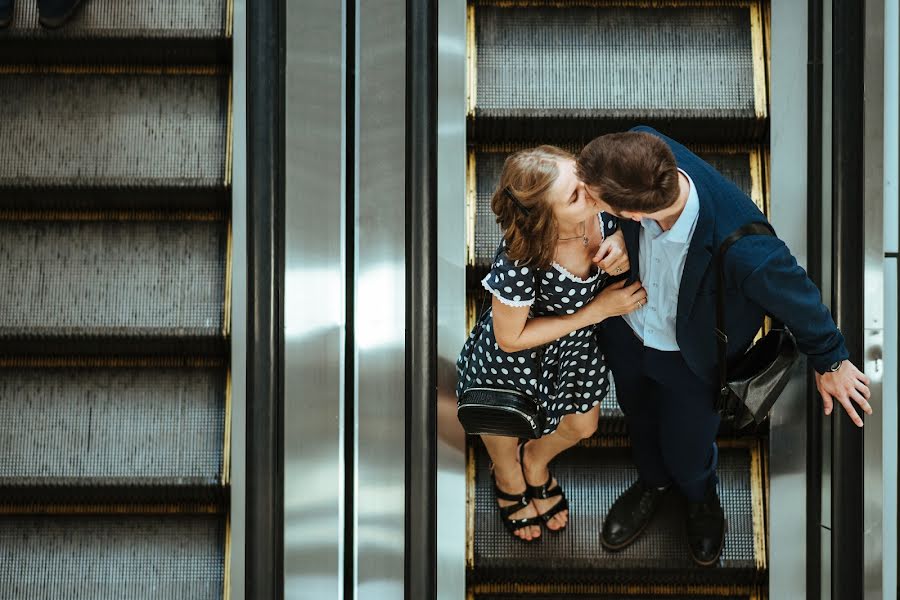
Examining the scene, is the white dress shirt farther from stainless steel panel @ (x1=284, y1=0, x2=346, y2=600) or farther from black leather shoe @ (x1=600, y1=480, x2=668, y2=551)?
stainless steel panel @ (x1=284, y1=0, x2=346, y2=600)

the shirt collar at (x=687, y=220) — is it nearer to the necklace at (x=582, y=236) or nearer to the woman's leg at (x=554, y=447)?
the necklace at (x=582, y=236)

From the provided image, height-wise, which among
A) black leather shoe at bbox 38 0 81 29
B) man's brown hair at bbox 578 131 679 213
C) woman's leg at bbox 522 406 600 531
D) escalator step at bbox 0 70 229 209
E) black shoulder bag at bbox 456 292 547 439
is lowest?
woman's leg at bbox 522 406 600 531

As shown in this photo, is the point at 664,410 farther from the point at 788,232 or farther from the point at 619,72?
the point at 619,72

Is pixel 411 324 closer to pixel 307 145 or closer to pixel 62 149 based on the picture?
pixel 307 145

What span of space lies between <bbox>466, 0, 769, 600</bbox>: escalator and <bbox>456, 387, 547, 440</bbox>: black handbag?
1.63 feet

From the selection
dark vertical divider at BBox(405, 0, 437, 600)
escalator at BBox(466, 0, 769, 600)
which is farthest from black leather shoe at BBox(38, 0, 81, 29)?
escalator at BBox(466, 0, 769, 600)

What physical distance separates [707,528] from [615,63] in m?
1.67

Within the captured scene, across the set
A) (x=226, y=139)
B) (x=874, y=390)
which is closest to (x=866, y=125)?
(x=874, y=390)

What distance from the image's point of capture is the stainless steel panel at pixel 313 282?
2.77 meters

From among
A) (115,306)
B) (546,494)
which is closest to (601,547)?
(546,494)

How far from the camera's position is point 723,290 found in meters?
2.05

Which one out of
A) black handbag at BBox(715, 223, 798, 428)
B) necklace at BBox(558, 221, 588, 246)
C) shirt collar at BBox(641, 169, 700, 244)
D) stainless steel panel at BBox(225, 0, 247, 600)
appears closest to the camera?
shirt collar at BBox(641, 169, 700, 244)

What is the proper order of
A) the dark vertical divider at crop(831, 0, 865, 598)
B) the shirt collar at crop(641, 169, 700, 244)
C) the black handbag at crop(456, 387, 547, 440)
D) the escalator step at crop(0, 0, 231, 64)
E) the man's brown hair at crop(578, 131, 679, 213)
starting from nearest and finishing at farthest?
the man's brown hair at crop(578, 131, 679, 213)
the shirt collar at crop(641, 169, 700, 244)
the black handbag at crop(456, 387, 547, 440)
the dark vertical divider at crop(831, 0, 865, 598)
the escalator step at crop(0, 0, 231, 64)

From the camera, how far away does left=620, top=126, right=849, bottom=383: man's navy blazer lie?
1944mm
